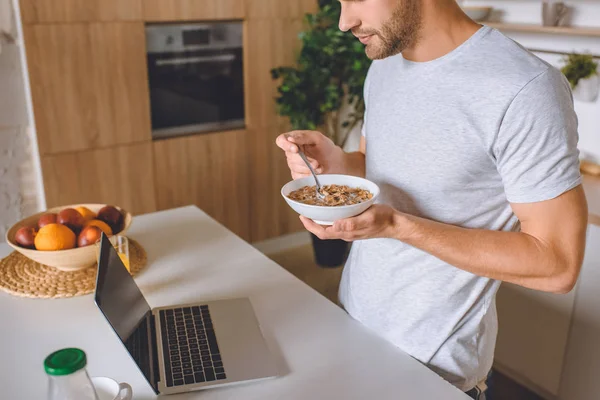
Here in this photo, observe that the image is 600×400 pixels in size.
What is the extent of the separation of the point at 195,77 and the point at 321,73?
27.1 inches

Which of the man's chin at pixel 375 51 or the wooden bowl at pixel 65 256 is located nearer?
the man's chin at pixel 375 51

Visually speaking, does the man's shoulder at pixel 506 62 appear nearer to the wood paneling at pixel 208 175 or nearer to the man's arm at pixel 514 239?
the man's arm at pixel 514 239

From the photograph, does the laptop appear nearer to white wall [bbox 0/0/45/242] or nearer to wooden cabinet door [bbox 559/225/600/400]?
wooden cabinet door [bbox 559/225/600/400]

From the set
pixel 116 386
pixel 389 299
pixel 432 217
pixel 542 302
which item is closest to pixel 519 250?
pixel 432 217

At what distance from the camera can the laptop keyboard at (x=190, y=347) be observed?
3.62 feet

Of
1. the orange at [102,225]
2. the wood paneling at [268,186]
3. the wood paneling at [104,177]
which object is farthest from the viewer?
the wood paneling at [268,186]

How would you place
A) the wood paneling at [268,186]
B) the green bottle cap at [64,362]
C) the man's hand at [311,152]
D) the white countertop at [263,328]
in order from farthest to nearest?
the wood paneling at [268,186] → the man's hand at [311,152] → the white countertop at [263,328] → the green bottle cap at [64,362]

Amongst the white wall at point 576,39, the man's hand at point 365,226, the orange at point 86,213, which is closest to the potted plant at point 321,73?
the white wall at point 576,39

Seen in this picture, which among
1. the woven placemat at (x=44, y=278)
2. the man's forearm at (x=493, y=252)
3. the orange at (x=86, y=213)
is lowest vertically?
the woven placemat at (x=44, y=278)

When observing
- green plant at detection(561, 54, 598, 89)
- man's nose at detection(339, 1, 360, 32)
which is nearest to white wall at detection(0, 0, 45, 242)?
man's nose at detection(339, 1, 360, 32)

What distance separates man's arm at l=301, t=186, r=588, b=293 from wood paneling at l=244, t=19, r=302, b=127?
2253 mm

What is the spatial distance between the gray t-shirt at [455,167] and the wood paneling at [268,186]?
78.9 inches

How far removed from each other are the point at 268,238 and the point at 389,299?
7.68ft

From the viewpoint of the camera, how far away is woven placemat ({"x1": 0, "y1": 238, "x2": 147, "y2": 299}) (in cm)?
143
